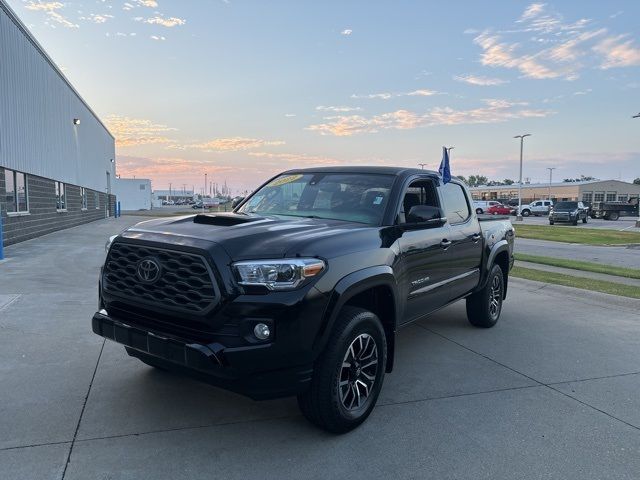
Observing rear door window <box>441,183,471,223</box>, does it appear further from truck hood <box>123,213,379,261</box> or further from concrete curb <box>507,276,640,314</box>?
concrete curb <box>507,276,640,314</box>

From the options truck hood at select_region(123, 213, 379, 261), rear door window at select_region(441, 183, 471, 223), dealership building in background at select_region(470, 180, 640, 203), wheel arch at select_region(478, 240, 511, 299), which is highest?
dealership building in background at select_region(470, 180, 640, 203)

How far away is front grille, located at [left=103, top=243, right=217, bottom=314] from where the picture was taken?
3.12 metres

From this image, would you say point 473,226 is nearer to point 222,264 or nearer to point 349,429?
point 349,429

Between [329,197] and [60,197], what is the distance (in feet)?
71.8

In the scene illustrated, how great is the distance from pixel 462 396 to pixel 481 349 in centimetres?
147

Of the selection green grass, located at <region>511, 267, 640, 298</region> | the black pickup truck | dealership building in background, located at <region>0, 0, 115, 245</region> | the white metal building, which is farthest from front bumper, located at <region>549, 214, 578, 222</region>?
the white metal building

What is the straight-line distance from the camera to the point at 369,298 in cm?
390

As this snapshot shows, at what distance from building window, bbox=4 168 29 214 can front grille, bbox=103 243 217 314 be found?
13377 millimetres

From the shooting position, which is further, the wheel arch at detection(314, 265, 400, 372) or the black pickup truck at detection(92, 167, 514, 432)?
the wheel arch at detection(314, 265, 400, 372)

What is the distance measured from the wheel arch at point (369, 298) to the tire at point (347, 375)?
4.3 inches

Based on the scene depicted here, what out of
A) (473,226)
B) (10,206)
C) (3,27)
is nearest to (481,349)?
(473,226)

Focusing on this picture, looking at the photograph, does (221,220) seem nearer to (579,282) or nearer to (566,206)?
(579,282)

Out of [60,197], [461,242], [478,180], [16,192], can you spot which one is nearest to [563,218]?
[60,197]

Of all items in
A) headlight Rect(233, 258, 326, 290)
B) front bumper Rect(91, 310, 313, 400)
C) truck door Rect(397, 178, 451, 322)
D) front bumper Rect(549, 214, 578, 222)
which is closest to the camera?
front bumper Rect(91, 310, 313, 400)
